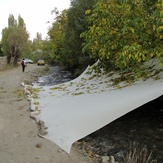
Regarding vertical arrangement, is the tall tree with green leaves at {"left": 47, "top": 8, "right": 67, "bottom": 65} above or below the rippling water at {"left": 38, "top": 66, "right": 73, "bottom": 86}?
above

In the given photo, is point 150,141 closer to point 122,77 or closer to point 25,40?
point 122,77

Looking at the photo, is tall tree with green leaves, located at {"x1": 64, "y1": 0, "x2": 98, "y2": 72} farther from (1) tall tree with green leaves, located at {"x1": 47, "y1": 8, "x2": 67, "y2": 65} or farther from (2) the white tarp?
(2) the white tarp

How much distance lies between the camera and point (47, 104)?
8477 millimetres

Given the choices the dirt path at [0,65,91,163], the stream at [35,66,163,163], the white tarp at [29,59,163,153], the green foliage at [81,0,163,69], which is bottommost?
the stream at [35,66,163,163]

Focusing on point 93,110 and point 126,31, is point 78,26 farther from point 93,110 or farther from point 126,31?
point 93,110

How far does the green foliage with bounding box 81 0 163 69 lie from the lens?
6.89 m

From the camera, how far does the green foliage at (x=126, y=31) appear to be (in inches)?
271

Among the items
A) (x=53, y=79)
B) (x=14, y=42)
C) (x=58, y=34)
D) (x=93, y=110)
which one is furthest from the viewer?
(x=14, y=42)

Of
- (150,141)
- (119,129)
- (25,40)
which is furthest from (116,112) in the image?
(25,40)

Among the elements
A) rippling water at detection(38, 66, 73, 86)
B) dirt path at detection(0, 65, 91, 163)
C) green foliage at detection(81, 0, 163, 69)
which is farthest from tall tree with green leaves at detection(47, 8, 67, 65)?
dirt path at detection(0, 65, 91, 163)

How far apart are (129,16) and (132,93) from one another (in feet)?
9.40

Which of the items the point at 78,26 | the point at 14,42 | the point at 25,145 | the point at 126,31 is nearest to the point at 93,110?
the point at 25,145

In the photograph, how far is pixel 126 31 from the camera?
7.04 meters

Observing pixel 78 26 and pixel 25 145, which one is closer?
pixel 25 145
